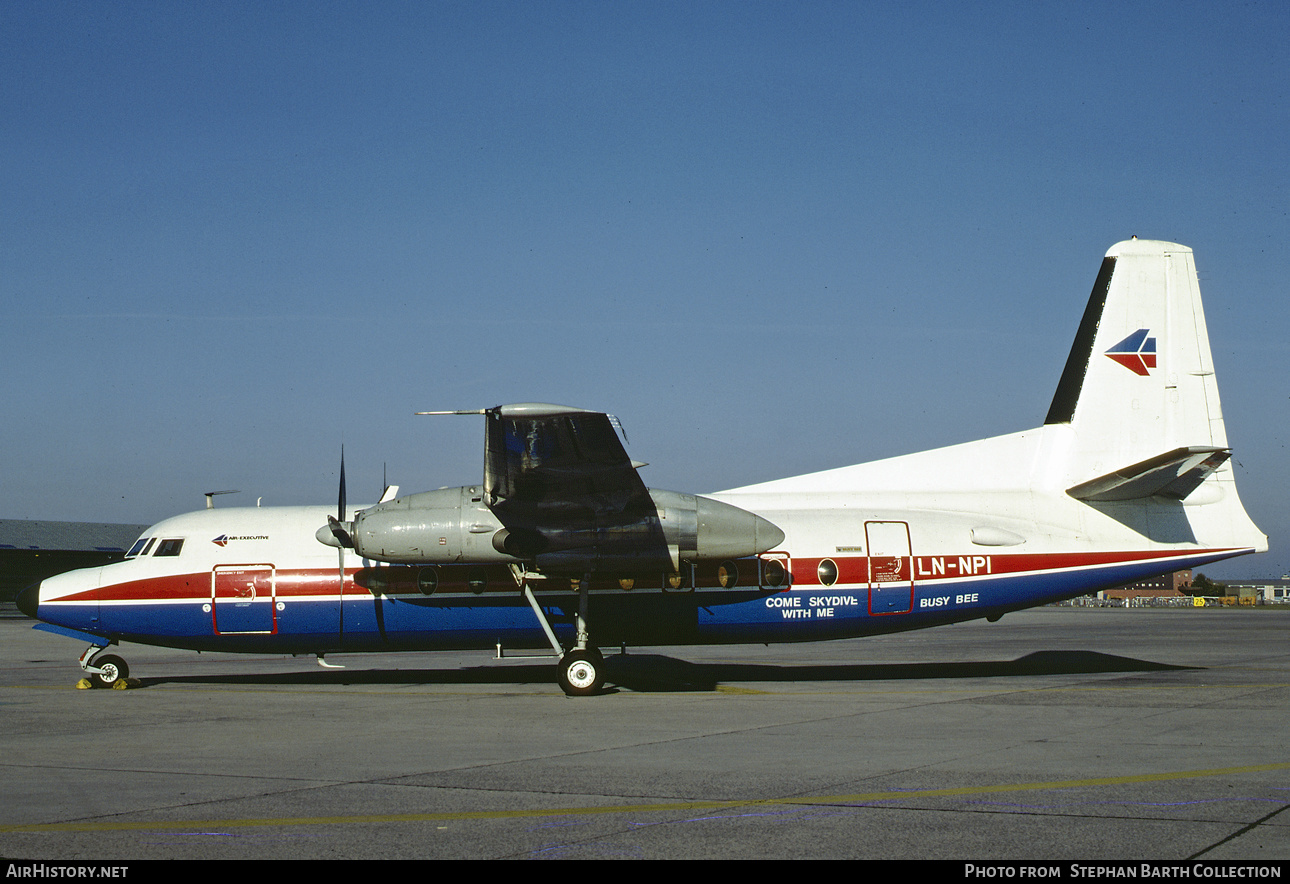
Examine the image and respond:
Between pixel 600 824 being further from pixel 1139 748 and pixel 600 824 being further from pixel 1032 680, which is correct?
pixel 1032 680

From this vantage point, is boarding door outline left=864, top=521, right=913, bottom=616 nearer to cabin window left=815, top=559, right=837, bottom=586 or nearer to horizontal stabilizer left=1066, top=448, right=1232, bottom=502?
cabin window left=815, top=559, right=837, bottom=586

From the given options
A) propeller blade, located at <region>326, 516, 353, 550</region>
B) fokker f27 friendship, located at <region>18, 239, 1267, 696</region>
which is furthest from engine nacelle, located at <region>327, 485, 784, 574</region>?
propeller blade, located at <region>326, 516, 353, 550</region>

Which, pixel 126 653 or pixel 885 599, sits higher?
pixel 885 599

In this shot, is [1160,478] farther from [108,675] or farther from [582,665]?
[108,675]

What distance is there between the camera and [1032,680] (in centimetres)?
1720

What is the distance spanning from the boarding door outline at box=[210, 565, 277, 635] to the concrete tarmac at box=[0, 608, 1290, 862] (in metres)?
1.01

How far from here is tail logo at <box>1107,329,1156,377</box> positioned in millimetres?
17031

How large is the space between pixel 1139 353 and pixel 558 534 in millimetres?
9454

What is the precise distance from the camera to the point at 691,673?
1941 centimetres

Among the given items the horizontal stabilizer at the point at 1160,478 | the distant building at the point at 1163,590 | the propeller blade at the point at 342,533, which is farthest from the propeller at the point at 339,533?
the distant building at the point at 1163,590

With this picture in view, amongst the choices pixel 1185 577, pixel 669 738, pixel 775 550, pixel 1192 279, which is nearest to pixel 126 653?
pixel 775 550

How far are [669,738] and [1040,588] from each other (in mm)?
7825

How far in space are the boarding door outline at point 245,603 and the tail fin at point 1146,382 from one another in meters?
12.5

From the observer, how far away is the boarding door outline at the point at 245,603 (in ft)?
55.3
